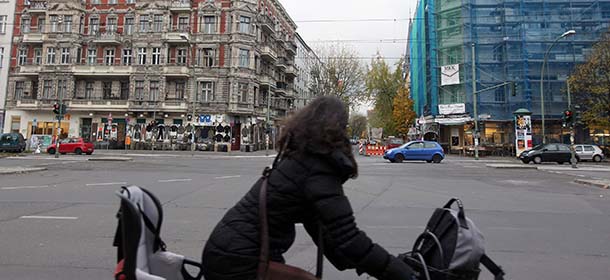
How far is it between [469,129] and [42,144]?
42.7 m

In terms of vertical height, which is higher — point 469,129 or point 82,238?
point 469,129

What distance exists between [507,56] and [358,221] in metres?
35.7

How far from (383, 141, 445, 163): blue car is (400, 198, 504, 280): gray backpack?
22.8m

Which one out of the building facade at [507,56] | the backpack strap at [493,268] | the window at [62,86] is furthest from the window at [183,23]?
the backpack strap at [493,268]

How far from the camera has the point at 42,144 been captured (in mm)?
33594

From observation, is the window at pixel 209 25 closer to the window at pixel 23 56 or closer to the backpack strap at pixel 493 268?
the window at pixel 23 56

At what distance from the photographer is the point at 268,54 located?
43531mm

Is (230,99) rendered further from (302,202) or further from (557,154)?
(302,202)

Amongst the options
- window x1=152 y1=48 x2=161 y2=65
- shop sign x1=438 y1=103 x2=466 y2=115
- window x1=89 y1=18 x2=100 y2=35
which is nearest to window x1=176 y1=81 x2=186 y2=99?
window x1=152 y1=48 x2=161 y2=65

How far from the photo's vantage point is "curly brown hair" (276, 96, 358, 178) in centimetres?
178

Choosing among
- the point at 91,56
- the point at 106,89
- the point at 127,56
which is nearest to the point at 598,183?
the point at 127,56

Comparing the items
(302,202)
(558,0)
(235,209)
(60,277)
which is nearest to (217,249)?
(235,209)

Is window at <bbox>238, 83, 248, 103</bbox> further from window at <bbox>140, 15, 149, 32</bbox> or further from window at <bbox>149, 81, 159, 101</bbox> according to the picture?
window at <bbox>140, 15, 149, 32</bbox>

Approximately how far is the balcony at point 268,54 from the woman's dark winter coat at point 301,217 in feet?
141
